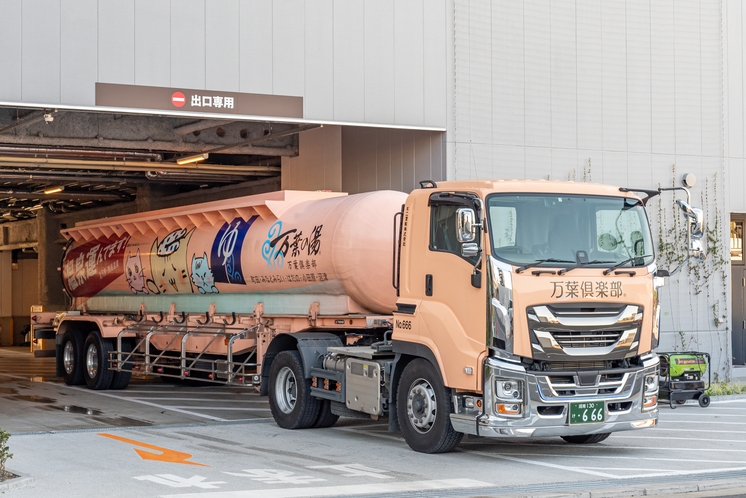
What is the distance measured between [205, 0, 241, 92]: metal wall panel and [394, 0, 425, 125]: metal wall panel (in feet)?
9.58

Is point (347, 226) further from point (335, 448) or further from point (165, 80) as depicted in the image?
point (165, 80)

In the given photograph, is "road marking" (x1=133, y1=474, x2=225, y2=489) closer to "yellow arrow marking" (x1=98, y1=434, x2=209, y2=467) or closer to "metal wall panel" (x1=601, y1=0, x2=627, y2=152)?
"yellow arrow marking" (x1=98, y1=434, x2=209, y2=467)

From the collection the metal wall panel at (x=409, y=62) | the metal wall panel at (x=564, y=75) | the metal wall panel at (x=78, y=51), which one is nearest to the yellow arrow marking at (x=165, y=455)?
the metal wall panel at (x=78, y=51)

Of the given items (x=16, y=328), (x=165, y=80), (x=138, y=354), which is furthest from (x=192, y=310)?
(x=16, y=328)

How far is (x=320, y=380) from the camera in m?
13.7

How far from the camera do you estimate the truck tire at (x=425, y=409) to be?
11453mm

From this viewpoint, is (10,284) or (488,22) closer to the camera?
(488,22)

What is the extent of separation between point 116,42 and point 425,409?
25.6 ft

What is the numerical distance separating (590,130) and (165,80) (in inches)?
319

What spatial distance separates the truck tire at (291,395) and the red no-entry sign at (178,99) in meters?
4.41

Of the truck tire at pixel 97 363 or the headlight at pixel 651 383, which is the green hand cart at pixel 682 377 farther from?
the truck tire at pixel 97 363

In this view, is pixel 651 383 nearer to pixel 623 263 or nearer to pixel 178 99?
pixel 623 263

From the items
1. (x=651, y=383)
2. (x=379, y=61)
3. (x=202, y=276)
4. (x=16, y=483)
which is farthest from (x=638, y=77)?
(x=16, y=483)

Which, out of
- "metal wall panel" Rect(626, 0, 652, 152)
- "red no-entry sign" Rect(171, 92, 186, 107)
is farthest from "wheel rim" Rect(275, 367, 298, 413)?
"metal wall panel" Rect(626, 0, 652, 152)
